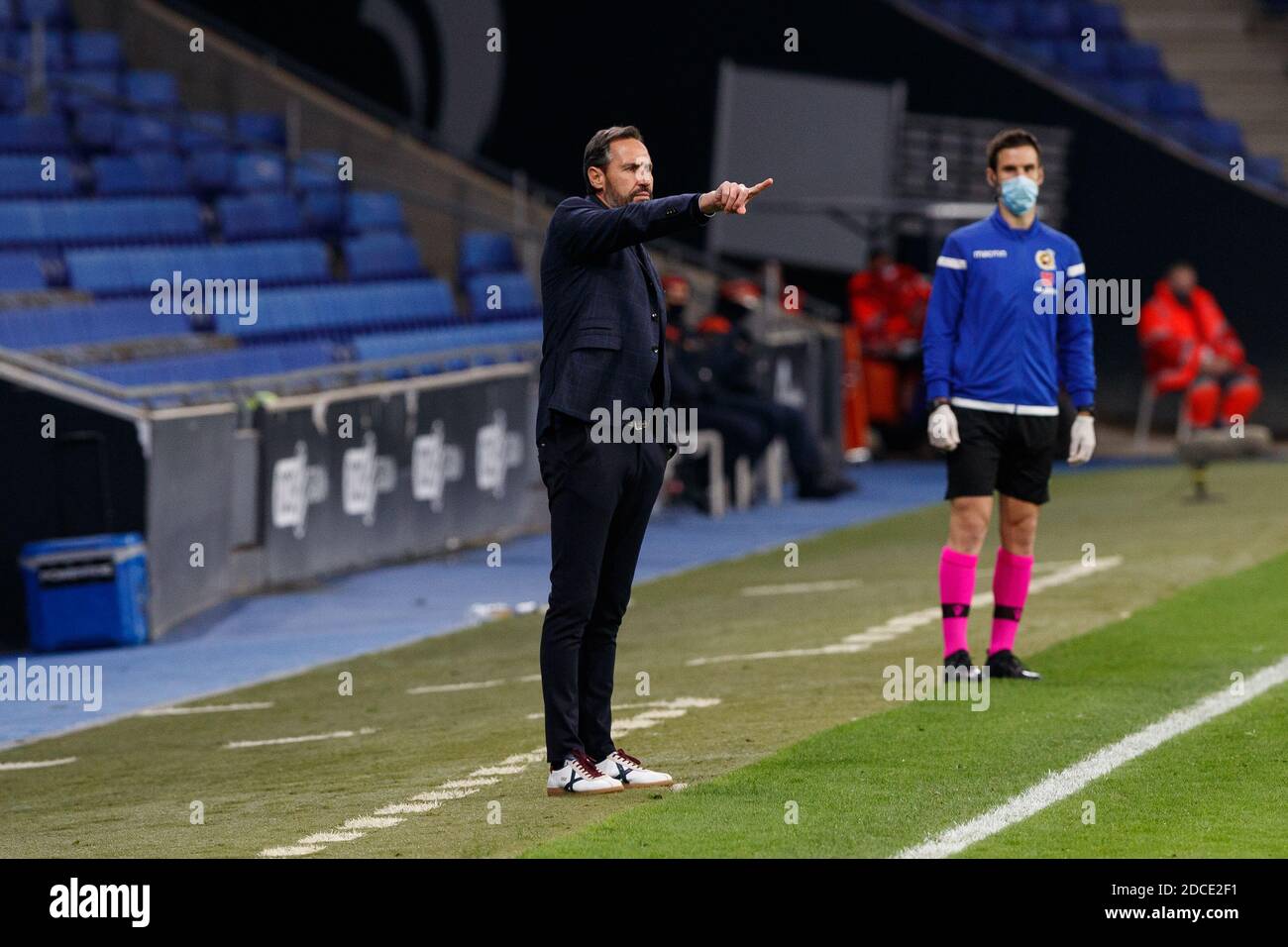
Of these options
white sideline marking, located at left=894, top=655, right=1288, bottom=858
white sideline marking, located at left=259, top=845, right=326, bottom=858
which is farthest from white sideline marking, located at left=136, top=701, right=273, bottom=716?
white sideline marking, located at left=894, top=655, right=1288, bottom=858

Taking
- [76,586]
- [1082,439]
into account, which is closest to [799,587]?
[76,586]

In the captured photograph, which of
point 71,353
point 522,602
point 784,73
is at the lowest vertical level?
point 522,602

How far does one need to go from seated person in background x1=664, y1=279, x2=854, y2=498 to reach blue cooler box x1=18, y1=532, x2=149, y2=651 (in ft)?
20.5

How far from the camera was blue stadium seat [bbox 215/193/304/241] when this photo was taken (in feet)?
61.8

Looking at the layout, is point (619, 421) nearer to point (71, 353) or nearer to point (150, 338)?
point (71, 353)

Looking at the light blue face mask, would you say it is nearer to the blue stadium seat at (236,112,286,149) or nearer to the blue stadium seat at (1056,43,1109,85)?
the blue stadium seat at (236,112,286,149)

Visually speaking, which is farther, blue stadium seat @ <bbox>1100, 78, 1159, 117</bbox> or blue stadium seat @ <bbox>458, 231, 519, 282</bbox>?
blue stadium seat @ <bbox>1100, 78, 1159, 117</bbox>

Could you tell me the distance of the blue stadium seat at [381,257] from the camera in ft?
64.7

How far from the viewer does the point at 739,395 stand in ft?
60.3

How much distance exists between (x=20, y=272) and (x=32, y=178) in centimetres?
225
